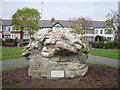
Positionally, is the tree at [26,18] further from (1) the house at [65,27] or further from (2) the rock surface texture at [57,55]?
(2) the rock surface texture at [57,55]

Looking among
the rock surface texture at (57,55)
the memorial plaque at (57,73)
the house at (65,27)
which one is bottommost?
the memorial plaque at (57,73)

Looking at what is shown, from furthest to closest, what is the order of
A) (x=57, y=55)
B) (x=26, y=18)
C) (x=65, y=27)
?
(x=65, y=27) < (x=26, y=18) < (x=57, y=55)

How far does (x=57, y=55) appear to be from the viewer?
22.5 feet

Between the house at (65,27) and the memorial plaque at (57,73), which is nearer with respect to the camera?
the memorial plaque at (57,73)

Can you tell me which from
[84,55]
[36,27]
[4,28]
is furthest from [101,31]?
[84,55]

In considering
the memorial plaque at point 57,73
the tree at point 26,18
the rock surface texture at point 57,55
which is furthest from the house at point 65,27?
the memorial plaque at point 57,73

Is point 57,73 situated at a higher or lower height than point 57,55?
lower

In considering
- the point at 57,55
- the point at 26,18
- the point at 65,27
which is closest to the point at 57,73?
the point at 57,55

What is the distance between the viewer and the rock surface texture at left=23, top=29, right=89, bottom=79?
6.75 meters

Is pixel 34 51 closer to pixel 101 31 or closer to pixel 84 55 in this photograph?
pixel 84 55

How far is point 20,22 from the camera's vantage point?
37.7 meters

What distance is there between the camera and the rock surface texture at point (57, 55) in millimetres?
6754

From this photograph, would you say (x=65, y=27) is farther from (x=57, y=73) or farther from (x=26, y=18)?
(x=57, y=73)

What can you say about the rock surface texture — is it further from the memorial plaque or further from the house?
the house
